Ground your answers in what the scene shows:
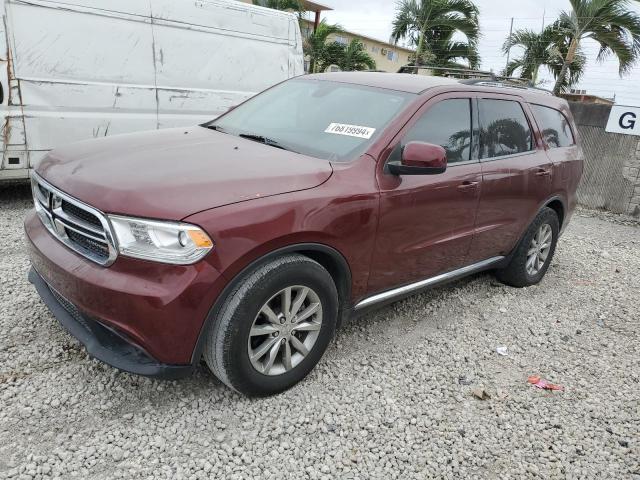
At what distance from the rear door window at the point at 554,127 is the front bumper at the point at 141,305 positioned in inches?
134

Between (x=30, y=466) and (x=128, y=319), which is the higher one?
(x=128, y=319)

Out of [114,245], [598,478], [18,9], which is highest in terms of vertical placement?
[18,9]

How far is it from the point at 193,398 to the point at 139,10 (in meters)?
4.88

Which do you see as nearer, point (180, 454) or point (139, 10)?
point (180, 454)

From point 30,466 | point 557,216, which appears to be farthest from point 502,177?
point 30,466

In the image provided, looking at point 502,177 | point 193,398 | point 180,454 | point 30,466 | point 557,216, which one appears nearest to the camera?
point 30,466

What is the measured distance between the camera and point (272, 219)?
243 cm

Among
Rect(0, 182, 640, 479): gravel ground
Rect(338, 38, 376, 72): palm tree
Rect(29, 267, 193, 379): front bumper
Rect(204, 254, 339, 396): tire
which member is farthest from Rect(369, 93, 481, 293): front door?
Rect(338, 38, 376, 72): palm tree

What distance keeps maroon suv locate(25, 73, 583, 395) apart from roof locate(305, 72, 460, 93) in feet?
0.08

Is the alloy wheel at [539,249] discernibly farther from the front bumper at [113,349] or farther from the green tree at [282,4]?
the green tree at [282,4]

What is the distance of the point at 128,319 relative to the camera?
7.38 feet

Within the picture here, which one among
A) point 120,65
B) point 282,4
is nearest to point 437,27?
point 282,4

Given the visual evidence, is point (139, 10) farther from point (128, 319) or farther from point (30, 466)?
point (30, 466)

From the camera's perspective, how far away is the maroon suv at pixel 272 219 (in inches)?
89.0
